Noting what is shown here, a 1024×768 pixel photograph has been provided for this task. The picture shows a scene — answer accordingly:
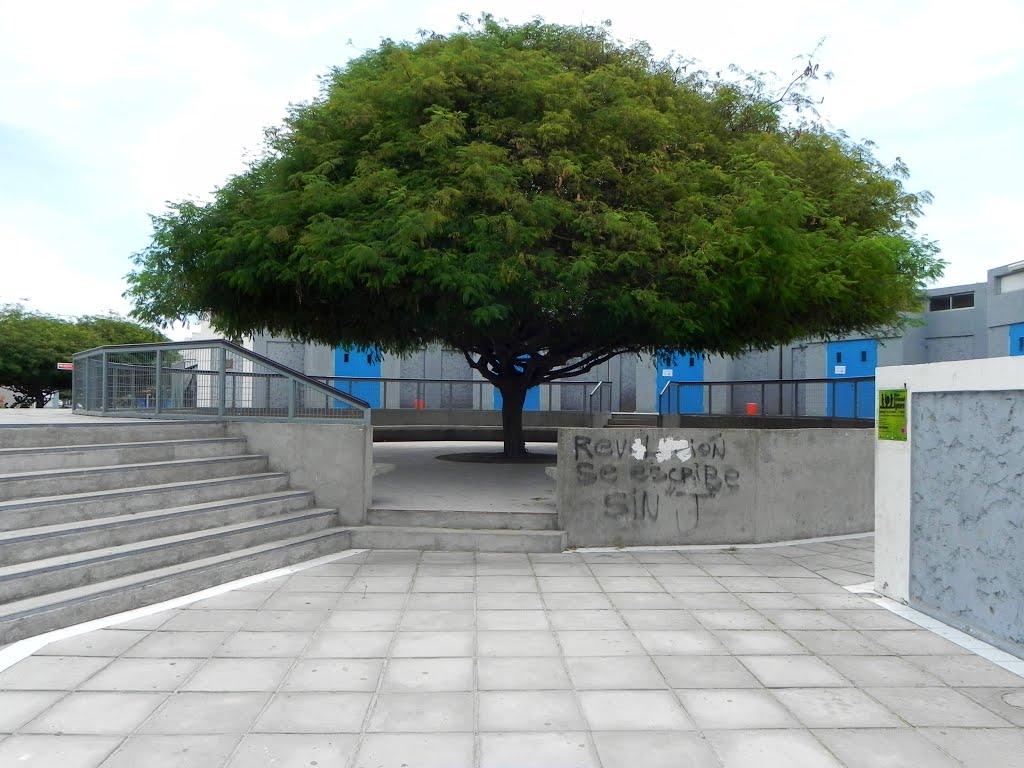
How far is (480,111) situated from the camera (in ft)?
35.7

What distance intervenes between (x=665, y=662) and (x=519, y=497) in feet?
17.2

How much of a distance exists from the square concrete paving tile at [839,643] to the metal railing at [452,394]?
54.3ft

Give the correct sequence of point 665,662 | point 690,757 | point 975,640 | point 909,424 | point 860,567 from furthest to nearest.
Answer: point 860,567 < point 909,424 < point 975,640 < point 665,662 < point 690,757

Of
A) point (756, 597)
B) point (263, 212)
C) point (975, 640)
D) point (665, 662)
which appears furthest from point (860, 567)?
point (263, 212)

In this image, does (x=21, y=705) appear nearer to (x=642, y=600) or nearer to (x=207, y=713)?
(x=207, y=713)

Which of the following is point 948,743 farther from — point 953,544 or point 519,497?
point 519,497

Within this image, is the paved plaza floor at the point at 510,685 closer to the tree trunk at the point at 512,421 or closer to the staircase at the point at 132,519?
the staircase at the point at 132,519

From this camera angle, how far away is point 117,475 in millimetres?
7480

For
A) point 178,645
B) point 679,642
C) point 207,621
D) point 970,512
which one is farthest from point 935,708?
point 207,621

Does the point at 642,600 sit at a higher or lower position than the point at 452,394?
lower

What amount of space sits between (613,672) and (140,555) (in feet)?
13.8

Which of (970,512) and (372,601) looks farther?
(372,601)

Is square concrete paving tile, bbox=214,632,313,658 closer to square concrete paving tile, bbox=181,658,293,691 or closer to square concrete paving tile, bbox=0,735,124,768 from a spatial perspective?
square concrete paving tile, bbox=181,658,293,691

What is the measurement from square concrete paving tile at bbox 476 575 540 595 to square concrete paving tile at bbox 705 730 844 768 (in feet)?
10.2
